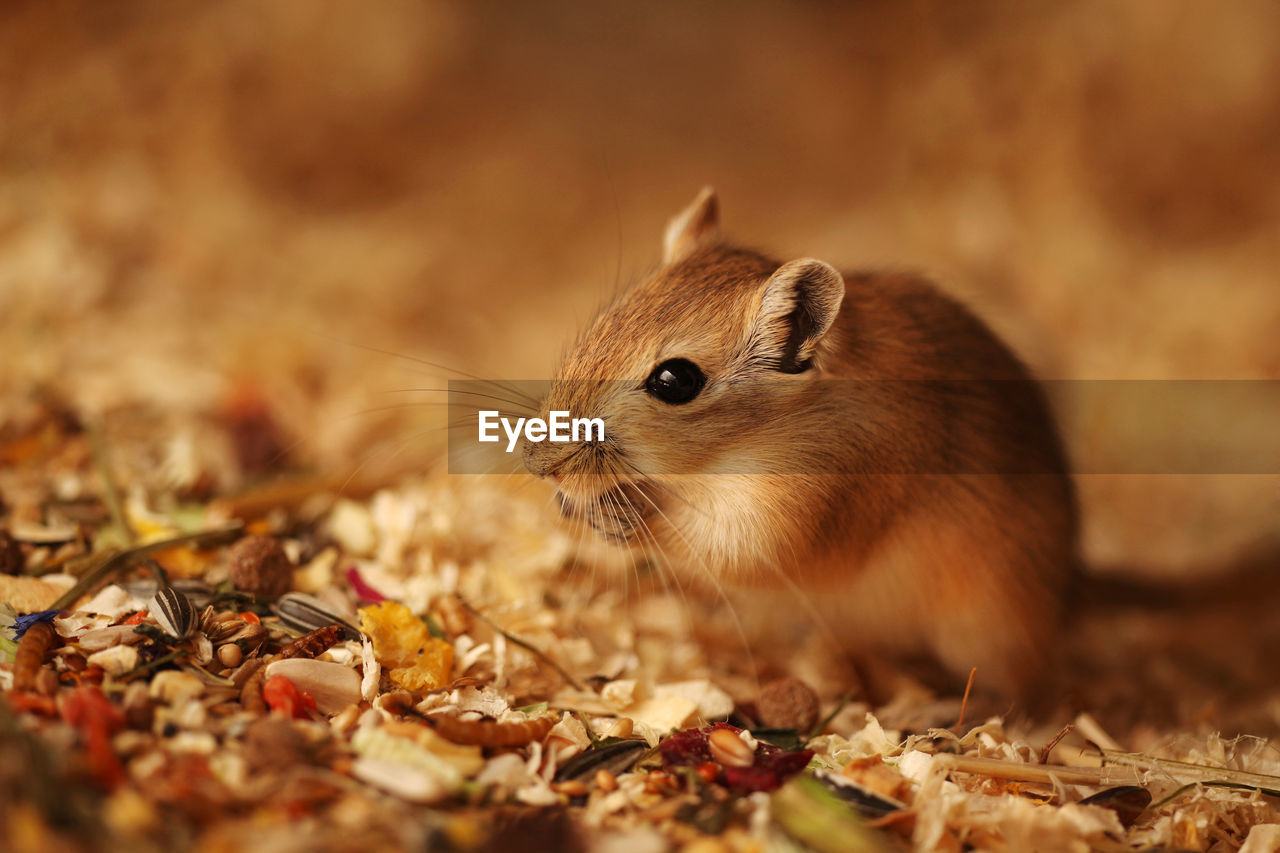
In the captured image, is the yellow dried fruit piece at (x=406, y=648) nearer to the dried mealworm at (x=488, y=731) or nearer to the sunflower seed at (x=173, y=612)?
the dried mealworm at (x=488, y=731)

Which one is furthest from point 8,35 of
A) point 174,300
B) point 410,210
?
point 410,210

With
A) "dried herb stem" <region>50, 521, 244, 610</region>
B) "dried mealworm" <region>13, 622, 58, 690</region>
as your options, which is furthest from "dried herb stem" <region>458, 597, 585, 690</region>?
"dried mealworm" <region>13, 622, 58, 690</region>

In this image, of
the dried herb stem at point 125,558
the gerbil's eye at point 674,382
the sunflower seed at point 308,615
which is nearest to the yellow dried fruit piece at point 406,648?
the sunflower seed at point 308,615

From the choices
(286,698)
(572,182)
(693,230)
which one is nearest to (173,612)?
(286,698)

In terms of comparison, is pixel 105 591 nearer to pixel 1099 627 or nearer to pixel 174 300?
pixel 174 300

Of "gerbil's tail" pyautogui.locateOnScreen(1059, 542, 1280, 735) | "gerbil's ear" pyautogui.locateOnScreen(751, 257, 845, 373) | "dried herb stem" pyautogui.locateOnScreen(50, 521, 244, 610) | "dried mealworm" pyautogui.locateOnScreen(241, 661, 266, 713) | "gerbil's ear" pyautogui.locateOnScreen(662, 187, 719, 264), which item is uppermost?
"gerbil's ear" pyautogui.locateOnScreen(662, 187, 719, 264)

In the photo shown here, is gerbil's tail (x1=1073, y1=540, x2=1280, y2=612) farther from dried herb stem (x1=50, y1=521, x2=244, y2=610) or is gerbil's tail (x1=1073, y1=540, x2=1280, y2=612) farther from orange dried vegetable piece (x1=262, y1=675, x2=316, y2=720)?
dried herb stem (x1=50, y1=521, x2=244, y2=610)
